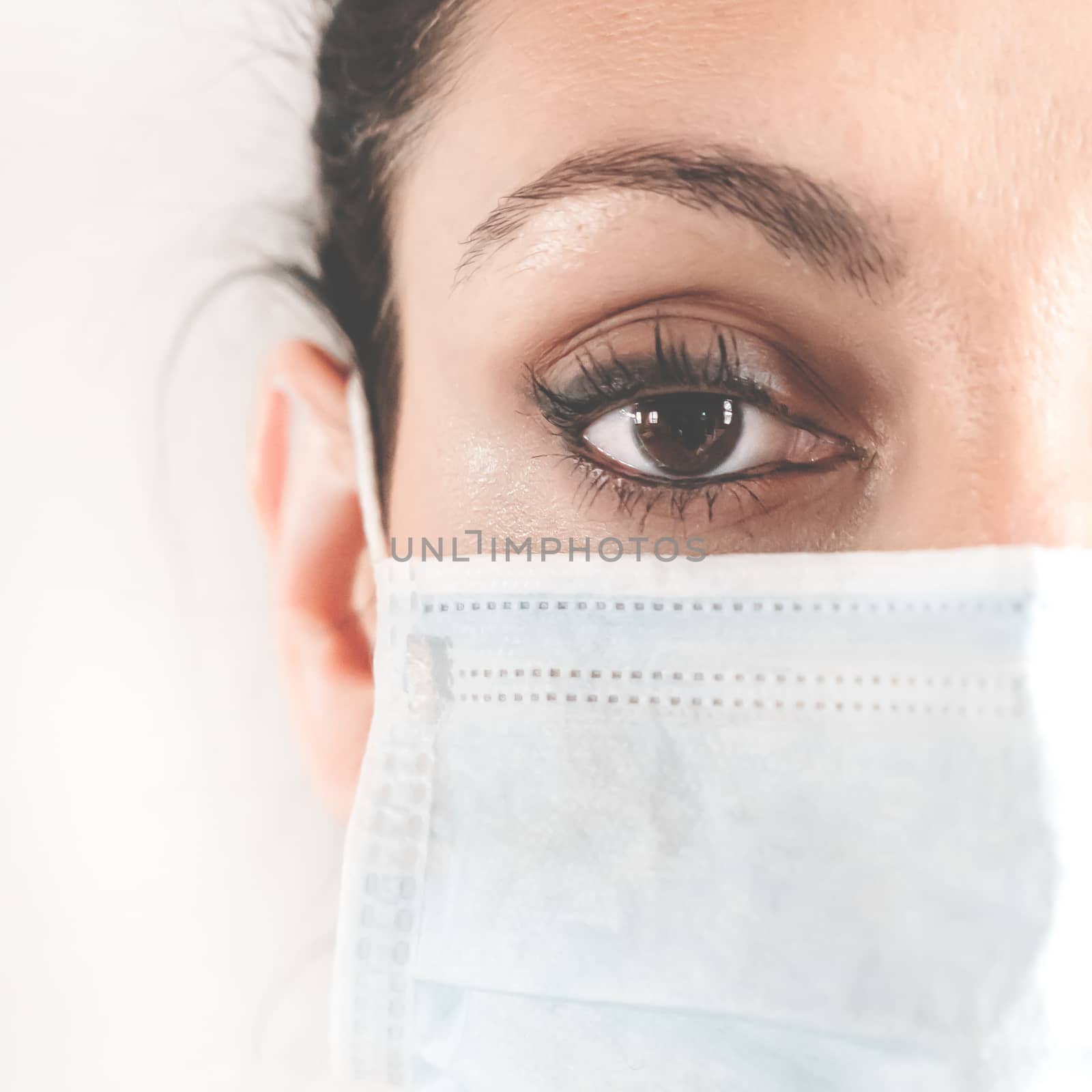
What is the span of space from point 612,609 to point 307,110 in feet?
2.76

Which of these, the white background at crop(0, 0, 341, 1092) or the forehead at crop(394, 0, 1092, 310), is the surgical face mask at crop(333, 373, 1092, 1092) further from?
the white background at crop(0, 0, 341, 1092)

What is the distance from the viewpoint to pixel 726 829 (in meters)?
0.64

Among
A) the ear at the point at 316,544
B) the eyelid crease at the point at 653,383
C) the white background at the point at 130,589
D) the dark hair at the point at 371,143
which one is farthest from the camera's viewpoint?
the white background at the point at 130,589

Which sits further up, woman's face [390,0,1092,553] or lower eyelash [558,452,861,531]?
woman's face [390,0,1092,553]

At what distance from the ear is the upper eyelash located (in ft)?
1.11

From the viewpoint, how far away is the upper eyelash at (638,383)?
27.1 inches

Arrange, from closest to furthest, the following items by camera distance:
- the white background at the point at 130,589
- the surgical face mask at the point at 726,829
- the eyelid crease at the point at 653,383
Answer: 1. the surgical face mask at the point at 726,829
2. the eyelid crease at the point at 653,383
3. the white background at the point at 130,589

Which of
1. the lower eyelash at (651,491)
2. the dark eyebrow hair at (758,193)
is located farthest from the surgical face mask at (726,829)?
the dark eyebrow hair at (758,193)

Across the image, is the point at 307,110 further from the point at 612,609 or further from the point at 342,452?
the point at 612,609

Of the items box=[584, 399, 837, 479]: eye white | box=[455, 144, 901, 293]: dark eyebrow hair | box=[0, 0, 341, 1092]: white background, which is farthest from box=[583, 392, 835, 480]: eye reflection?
box=[0, 0, 341, 1092]: white background

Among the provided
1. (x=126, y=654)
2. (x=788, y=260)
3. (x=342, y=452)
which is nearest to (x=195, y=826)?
(x=126, y=654)

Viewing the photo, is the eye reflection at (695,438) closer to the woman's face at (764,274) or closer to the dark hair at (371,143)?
the woman's face at (764,274)

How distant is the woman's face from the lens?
23.2 inches

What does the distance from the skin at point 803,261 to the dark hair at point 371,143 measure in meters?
0.06
